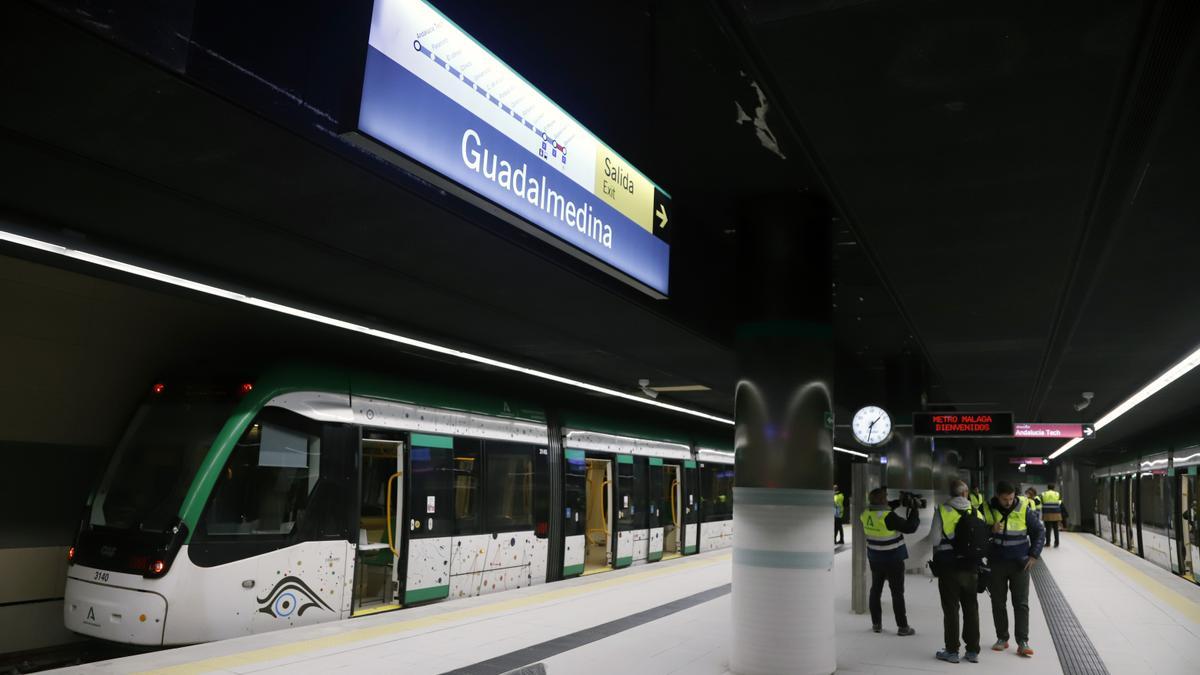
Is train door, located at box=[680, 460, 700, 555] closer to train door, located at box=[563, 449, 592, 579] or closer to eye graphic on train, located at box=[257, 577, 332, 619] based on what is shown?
train door, located at box=[563, 449, 592, 579]

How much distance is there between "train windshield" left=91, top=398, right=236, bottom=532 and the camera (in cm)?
728

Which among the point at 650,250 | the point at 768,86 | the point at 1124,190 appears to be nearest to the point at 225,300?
the point at 650,250

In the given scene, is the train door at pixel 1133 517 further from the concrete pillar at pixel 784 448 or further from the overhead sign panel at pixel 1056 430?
the concrete pillar at pixel 784 448

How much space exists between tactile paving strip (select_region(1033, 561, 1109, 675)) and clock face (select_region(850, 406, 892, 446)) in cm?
299

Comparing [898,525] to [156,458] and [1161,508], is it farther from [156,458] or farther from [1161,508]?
[1161,508]

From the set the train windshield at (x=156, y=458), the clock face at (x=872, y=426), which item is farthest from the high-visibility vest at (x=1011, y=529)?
the train windshield at (x=156, y=458)

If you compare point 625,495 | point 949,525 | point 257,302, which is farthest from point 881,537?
point 257,302

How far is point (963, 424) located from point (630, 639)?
7897mm

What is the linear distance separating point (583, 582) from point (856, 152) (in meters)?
8.83

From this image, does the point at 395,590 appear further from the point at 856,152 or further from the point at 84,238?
the point at 856,152

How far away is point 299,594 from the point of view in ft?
25.1

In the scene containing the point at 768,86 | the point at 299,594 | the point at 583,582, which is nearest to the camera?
the point at 768,86

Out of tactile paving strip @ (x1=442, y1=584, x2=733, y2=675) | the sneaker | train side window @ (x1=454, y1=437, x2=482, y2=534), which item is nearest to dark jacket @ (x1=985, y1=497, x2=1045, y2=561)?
the sneaker

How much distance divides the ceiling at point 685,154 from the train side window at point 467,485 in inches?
73.2
